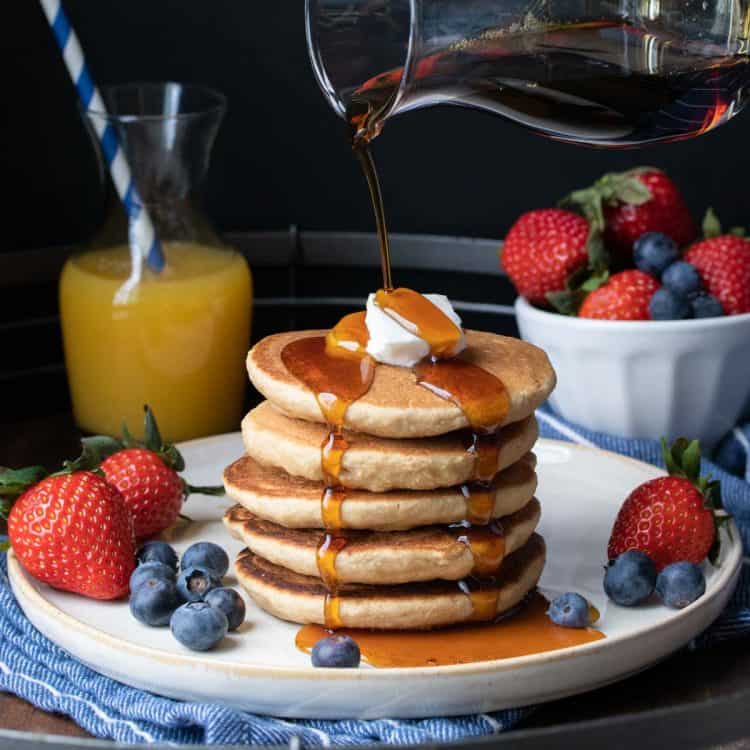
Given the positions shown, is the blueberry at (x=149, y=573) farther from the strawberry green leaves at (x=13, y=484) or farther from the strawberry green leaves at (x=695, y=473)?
the strawberry green leaves at (x=695, y=473)

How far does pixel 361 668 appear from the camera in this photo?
4.10ft

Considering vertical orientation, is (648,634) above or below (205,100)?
below

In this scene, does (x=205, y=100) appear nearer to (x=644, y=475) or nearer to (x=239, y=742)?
(x=644, y=475)

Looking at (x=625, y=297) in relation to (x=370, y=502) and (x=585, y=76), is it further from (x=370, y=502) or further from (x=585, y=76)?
(x=370, y=502)

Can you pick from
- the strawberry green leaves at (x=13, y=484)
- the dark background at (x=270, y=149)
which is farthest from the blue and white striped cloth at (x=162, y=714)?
the dark background at (x=270, y=149)

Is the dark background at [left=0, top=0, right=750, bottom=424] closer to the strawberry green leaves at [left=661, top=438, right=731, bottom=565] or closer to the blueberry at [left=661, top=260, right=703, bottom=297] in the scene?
the blueberry at [left=661, top=260, right=703, bottom=297]

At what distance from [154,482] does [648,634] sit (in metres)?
0.62

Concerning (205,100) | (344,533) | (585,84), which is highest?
(585,84)

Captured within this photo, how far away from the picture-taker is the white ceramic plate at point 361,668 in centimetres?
123

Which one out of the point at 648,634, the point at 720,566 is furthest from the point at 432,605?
the point at 720,566

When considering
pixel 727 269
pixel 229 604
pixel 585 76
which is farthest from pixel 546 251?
pixel 229 604

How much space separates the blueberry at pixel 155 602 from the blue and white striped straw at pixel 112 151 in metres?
0.77

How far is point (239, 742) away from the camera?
1.21m

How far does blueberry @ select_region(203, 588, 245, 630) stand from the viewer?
136 cm
